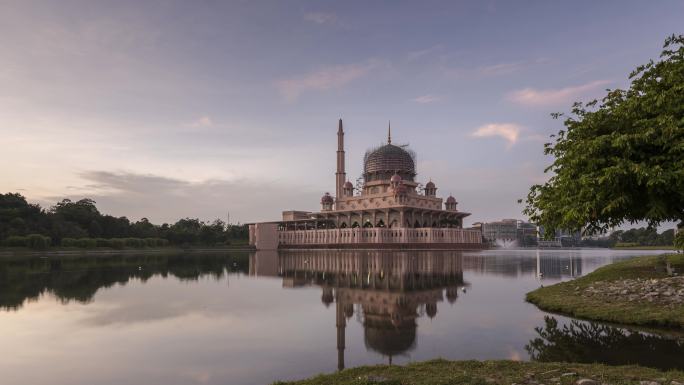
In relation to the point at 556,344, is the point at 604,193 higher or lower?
higher

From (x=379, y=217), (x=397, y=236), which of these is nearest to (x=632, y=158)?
(x=397, y=236)

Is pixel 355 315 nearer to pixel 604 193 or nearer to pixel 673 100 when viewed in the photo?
pixel 604 193

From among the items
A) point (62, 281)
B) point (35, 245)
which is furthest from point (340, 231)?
point (62, 281)

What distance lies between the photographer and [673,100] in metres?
17.9

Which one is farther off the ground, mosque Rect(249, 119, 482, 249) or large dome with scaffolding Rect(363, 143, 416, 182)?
large dome with scaffolding Rect(363, 143, 416, 182)

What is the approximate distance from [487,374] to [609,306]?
1188 centimetres

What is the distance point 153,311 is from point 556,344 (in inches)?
694

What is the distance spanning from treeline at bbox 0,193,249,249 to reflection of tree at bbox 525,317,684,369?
10894cm

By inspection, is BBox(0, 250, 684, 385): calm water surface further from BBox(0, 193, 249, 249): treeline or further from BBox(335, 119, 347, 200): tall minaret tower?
BBox(335, 119, 347, 200): tall minaret tower

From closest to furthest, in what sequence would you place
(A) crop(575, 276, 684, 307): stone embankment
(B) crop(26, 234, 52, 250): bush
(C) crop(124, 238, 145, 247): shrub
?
1. (A) crop(575, 276, 684, 307): stone embankment
2. (B) crop(26, 234, 52, 250): bush
3. (C) crop(124, 238, 145, 247): shrub

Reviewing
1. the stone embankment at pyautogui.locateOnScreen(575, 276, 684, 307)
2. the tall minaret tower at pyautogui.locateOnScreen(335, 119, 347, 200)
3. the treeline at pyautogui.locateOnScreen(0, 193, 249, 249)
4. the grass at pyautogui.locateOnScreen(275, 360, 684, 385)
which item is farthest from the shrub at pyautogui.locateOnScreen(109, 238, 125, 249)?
the grass at pyautogui.locateOnScreen(275, 360, 684, 385)

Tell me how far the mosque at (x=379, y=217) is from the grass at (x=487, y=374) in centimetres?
10183

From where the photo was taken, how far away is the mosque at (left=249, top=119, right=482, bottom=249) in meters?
117

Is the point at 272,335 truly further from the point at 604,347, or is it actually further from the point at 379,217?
the point at 379,217
